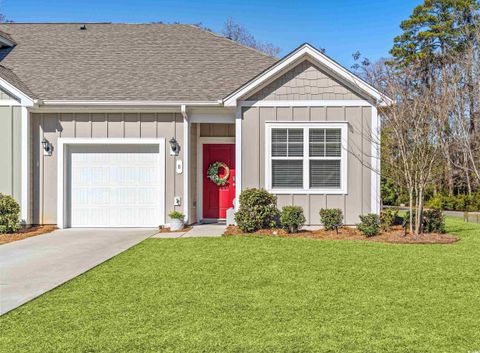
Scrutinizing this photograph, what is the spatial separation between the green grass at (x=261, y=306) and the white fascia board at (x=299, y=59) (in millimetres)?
4415

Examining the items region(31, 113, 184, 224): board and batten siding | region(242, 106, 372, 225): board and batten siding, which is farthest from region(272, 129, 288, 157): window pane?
region(31, 113, 184, 224): board and batten siding

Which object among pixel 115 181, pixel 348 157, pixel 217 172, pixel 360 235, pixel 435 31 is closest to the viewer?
pixel 360 235

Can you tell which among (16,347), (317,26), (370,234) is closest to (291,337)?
(16,347)

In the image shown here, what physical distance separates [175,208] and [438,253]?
6.33 metres

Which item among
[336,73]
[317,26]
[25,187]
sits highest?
[317,26]

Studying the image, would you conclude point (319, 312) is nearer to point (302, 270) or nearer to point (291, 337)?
point (291, 337)

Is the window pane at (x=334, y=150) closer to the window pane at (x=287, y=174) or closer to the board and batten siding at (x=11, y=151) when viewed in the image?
the window pane at (x=287, y=174)

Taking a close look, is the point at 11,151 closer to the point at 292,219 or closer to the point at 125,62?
the point at 125,62

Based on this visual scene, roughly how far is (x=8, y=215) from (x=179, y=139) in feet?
14.6

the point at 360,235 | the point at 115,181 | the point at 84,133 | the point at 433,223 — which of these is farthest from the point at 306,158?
the point at 84,133

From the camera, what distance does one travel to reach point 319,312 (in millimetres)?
4258

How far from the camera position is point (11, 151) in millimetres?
10570

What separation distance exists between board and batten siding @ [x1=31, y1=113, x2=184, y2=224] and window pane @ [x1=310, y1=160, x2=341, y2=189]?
3412mm

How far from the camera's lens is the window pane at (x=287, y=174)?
34.1ft
